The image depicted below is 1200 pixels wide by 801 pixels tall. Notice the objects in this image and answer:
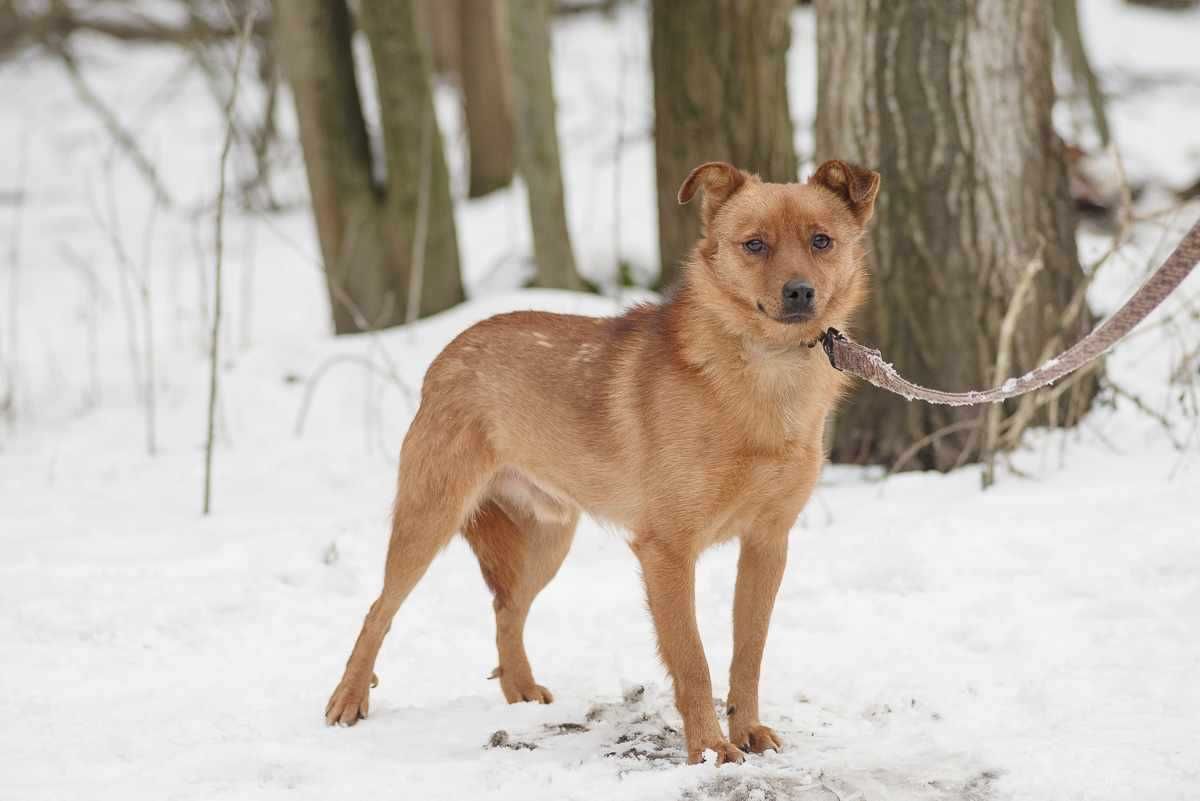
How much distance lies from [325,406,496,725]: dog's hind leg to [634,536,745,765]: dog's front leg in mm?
756

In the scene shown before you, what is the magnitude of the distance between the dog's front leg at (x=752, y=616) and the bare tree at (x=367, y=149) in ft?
18.4

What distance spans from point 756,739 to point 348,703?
135 cm

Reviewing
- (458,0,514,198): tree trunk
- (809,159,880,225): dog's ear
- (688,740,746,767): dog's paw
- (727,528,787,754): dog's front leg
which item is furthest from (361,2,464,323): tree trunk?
(688,740,746,767): dog's paw

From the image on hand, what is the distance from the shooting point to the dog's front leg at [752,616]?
13.2 ft

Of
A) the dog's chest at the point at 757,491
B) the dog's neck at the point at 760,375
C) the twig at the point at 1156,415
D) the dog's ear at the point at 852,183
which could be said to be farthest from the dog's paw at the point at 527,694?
the twig at the point at 1156,415

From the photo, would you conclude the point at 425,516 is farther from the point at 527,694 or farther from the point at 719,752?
the point at 719,752

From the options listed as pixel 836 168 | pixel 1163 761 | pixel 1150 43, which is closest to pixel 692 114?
pixel 836 168

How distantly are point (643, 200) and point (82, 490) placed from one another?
6.45 m

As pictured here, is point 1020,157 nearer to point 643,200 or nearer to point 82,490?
point 82,490

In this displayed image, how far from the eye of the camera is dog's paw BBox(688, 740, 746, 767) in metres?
3.72

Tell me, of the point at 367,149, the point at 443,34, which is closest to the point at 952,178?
the point at 367,149

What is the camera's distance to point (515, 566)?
4656mm

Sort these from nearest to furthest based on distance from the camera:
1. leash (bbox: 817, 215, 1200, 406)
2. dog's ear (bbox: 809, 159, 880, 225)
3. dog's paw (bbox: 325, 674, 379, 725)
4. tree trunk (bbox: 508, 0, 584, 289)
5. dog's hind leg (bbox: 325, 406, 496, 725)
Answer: leash (bbox: 817, 215, 1200, 406) → dog's ear (bbox: 809, 159, 880, 225) → dog's paw (bbox: 325, 674, 379, 725) → dog's hind leg (bbox: 325, 406, 496, 725) → tree trunk (bbox: 508, 0, 584, 289)

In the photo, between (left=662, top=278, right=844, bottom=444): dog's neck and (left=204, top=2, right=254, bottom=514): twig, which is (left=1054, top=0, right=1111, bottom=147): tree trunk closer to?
(left=204, top=2, right=254, bottom=514): twig
